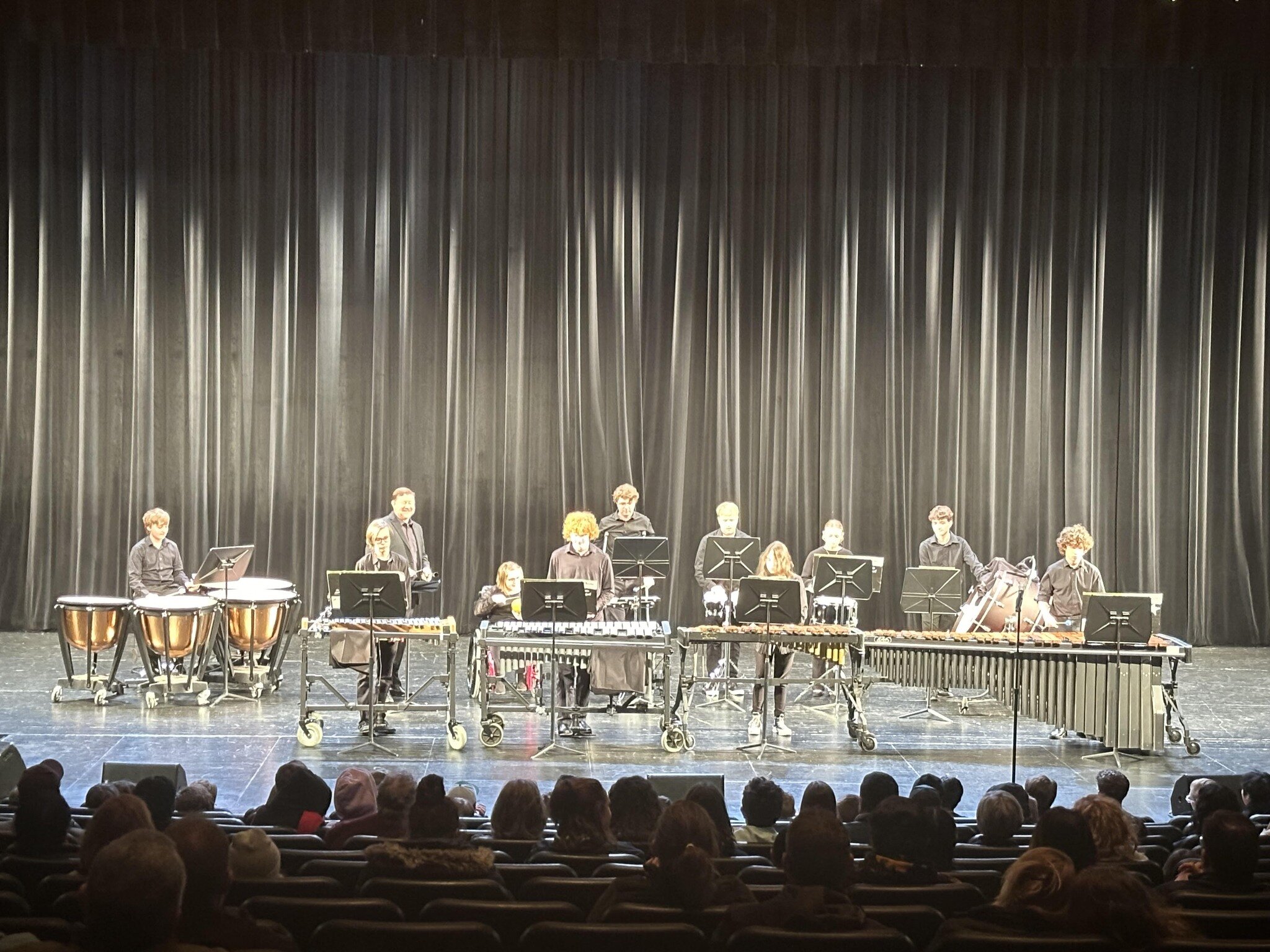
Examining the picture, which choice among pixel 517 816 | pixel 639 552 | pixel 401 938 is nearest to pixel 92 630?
pixel 639 552

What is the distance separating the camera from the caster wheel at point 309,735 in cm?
941

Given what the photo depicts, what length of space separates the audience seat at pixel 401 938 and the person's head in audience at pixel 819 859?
894 millimetres

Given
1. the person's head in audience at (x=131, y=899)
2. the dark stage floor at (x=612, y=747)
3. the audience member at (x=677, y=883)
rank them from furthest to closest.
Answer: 1. the dark stage floor at (x=612, y=747)
2. the audience member at (x=677, y=883)
3. the person's head in audience at (x=131, y=899)

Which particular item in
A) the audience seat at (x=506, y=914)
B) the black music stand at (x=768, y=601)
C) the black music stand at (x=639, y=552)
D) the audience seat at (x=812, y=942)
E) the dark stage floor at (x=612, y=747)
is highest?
the black music stand at (x=639, y=552)

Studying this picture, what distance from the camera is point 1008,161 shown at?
15.3 meters

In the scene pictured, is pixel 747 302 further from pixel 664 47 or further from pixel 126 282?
pixel 126 282

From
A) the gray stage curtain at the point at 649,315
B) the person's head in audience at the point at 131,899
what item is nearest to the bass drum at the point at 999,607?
the gray stage curtain at the point at 649,315

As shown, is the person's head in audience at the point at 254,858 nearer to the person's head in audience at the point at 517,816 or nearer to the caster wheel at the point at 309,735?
the person's head in audience at the point at 517,816

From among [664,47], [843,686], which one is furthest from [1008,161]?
[843,686]

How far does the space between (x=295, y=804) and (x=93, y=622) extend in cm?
572

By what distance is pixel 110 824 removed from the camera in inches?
170

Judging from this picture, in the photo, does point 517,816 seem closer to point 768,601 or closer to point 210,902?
point 210,902

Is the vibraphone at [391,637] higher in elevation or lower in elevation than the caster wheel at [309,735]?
higher

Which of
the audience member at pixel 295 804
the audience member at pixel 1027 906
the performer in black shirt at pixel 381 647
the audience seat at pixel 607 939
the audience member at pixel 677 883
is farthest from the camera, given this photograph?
the performer in black shirt at pixel 381 647
